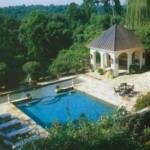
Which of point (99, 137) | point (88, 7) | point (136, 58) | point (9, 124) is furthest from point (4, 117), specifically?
point (88, 7)

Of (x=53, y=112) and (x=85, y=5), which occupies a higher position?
(x=85, y=5)

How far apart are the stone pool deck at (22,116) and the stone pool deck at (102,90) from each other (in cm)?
536

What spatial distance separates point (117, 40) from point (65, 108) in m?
8.40

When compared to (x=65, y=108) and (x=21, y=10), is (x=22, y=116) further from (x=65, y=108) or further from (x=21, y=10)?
(x=21, y=10)

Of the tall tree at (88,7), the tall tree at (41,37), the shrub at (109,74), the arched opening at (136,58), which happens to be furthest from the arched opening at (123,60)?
the tall tree at (88,7)

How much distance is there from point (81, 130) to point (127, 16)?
2300 cm

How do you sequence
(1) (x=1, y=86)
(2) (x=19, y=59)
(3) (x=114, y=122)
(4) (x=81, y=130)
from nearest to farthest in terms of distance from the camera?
(4) (x=81, y=130)
(3) (x=114, y=122)
(1) (x=1, y=86)
(2) (x=19, y=59)

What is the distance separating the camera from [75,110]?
22.7 metres

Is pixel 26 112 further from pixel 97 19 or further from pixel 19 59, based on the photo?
pixel 97 19

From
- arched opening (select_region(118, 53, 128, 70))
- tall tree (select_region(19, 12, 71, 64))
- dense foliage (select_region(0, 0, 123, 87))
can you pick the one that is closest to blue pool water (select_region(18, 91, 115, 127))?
dense foliage (select_region(0, 0, 123, 87))

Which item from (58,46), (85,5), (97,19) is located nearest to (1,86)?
(58,46)

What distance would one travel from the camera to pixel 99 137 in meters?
12.2

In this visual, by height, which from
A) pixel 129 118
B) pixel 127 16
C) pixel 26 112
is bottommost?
pixel 26 112

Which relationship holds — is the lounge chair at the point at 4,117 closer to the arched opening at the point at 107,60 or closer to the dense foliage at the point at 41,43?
the dense foliage at the point at 41,43
